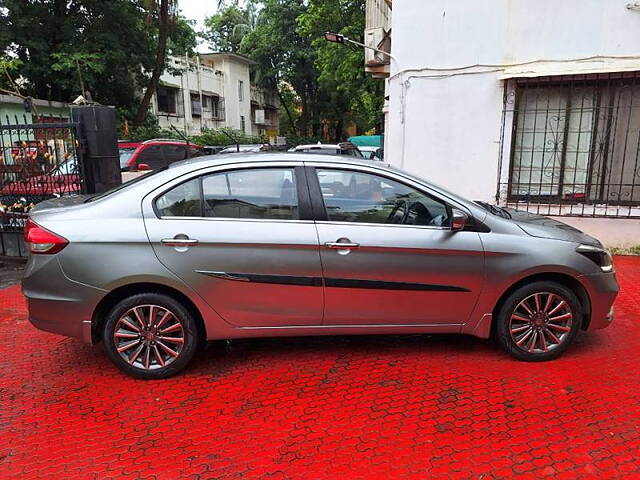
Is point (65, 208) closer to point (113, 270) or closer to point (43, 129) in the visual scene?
point (113, 270)

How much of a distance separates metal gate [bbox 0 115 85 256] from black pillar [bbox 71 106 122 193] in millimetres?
146

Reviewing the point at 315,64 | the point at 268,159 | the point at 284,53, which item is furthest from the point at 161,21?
the point at 284,53

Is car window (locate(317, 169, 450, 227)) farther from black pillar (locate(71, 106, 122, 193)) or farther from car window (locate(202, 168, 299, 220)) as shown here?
black pillar (locate(71, 106, 122, 193))

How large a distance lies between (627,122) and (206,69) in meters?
28.3

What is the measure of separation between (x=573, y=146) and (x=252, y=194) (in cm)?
578

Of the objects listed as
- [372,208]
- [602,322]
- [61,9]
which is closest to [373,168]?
[372,208]

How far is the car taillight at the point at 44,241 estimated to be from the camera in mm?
3264

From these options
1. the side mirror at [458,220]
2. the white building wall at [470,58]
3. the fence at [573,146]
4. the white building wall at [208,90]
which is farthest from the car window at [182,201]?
the white building wall at [208,90]

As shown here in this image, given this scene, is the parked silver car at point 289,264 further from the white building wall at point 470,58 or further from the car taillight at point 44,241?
the white building wall at point 470,58

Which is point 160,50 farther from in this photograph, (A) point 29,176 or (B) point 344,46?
(A) point 29,176

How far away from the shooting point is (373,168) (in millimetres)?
3557

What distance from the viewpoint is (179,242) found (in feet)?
10.8

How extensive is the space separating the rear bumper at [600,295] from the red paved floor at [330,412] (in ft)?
1.04

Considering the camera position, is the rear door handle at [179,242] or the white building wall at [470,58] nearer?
the rear door handle at [179,242]
